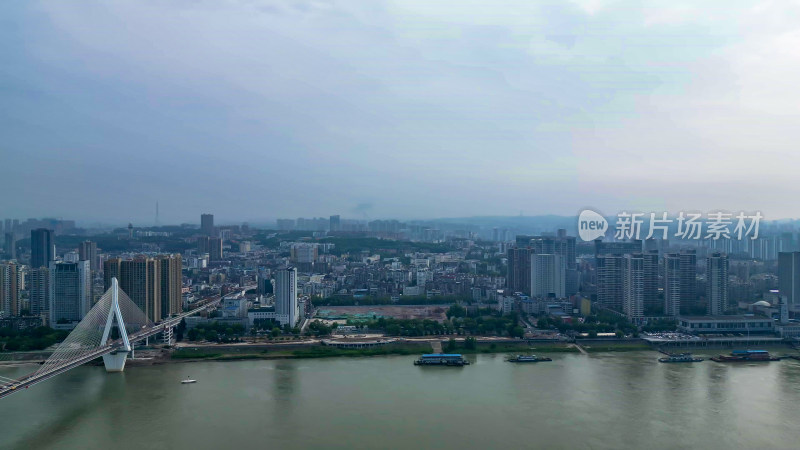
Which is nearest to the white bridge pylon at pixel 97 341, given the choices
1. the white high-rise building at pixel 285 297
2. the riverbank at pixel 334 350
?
the riverbank at pixel 334 350

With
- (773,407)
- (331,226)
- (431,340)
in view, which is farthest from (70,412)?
(331,226)

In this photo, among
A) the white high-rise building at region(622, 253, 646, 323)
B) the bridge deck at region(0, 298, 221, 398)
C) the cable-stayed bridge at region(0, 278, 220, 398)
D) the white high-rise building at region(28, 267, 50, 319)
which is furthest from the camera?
the white high-rise building at region(28, 267, 50, 319)

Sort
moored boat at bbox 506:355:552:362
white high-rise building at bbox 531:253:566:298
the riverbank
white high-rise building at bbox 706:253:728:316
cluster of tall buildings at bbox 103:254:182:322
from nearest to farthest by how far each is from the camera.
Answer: moored boat at bbox 506:355:552:362
the riverbank
cluster of tall buildings at bbox 103:254:182:322
white high-rise building at bbox 706:253:728:316
white high-rise building at bbox 531:253:566:298

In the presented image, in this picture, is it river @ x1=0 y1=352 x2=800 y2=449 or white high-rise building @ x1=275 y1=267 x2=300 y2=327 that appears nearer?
river @ x1=0 y1=352 x2=800 y2=449

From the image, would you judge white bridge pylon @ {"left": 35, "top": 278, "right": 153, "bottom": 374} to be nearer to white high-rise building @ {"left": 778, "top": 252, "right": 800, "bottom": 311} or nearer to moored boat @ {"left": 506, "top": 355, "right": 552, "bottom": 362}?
moored boat @ {"left": 506, "top": 355, "right": 552, "bottom": 362}

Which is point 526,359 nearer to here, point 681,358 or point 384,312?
point 681,358

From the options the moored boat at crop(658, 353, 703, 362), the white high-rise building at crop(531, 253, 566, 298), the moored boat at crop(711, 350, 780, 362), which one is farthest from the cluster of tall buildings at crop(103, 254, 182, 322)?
the moored boat at crop(711, 350, 780, 362)

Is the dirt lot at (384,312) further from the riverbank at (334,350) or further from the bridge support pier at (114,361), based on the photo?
the bridge support pier at (114,361)
